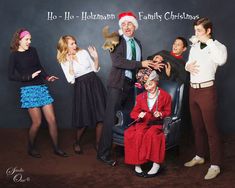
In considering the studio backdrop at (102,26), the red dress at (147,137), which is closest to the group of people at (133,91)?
the red dress at (147,137)

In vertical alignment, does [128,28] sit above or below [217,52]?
above

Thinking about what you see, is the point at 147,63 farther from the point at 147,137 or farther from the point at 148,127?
the point at 147,137

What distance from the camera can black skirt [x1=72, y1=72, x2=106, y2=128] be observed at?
630 centimetres

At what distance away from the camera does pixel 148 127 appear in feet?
18.3

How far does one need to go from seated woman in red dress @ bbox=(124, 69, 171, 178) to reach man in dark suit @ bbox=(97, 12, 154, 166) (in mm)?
168

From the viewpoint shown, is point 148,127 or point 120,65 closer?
point 148,127

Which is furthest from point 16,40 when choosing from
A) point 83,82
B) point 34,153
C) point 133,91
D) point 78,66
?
point 133,91

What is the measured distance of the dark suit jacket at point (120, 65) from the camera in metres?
5.76

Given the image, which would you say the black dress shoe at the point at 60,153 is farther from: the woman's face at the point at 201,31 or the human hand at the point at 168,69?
the woman's face at the point at 201,31

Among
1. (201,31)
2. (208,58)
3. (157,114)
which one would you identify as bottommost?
(157,114)

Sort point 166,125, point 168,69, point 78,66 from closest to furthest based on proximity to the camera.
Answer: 1. point 166,125
2. point 168,69
3. point 78,66

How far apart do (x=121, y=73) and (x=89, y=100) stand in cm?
→ 69

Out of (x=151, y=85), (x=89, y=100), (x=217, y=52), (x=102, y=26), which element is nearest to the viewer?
(x=217, y=52)

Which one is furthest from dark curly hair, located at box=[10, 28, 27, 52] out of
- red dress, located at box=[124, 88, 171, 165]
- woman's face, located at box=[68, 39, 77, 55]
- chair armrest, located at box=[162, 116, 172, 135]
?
chair armrest, located at box=[162, 116, 172, 135]
